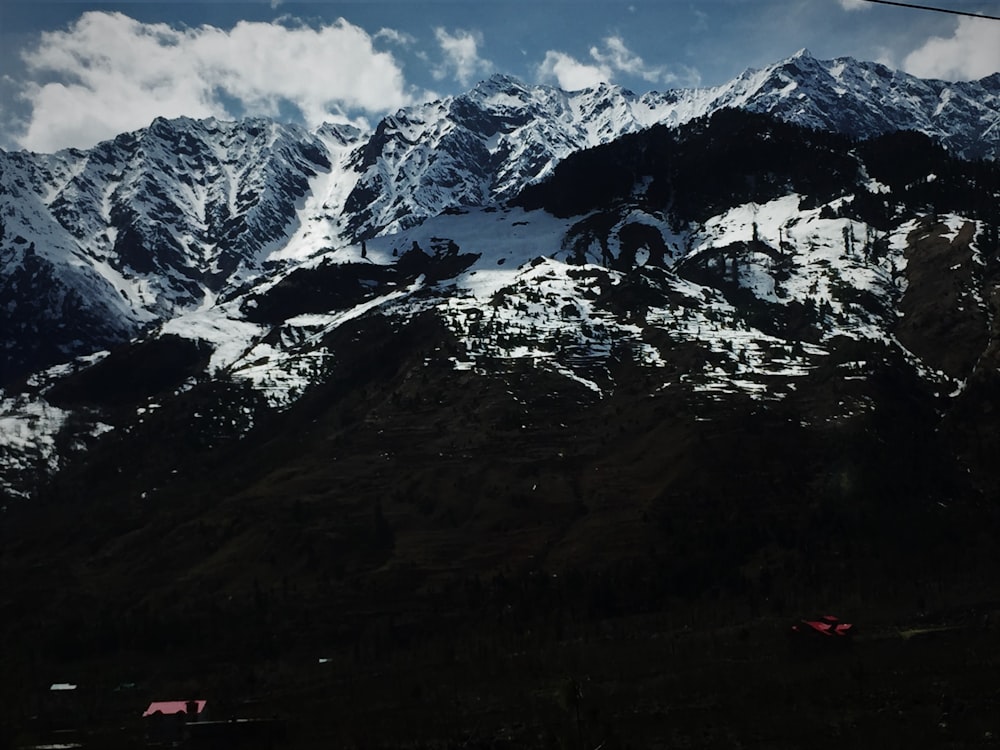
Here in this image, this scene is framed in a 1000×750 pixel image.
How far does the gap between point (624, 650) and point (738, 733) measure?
1615 inches

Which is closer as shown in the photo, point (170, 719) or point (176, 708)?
point (170, 719)

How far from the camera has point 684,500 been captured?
160 m

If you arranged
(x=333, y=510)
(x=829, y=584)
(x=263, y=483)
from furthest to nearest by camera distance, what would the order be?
(x=263, y=483) < (x=333, y=510) < (x=829, y=584)

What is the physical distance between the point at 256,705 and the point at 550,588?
163 ft

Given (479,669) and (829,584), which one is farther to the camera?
(829,584)

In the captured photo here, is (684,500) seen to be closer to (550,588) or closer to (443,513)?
(550,588)

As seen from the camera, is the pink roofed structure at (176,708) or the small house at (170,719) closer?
the small house at (170,719)

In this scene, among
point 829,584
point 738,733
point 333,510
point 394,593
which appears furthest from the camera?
point 333,510

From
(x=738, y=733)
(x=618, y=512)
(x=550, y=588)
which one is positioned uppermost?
(x=618, y=512)

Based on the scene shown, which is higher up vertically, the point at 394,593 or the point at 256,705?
the point at 394,593

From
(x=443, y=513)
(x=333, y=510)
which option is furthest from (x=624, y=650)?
(x=333, y=510)

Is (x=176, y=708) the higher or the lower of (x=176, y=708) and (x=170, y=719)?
the higher

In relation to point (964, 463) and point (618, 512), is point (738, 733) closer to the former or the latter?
point (618, 512)

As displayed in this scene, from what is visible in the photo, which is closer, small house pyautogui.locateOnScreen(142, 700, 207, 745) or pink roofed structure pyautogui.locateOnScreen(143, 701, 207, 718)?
small house pyautogui.locateOnScreen(142, 700, 207, 745)
